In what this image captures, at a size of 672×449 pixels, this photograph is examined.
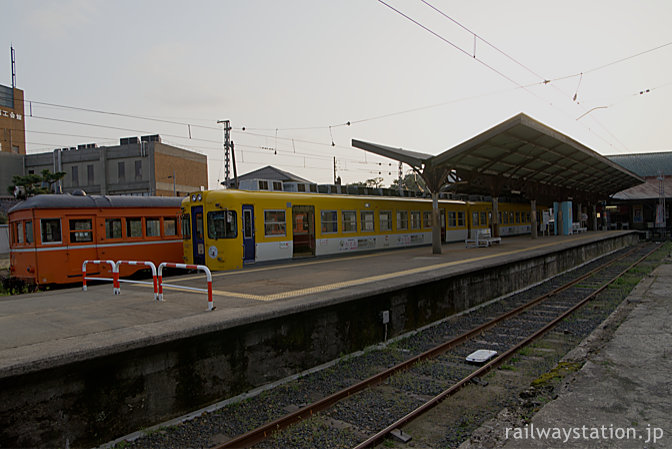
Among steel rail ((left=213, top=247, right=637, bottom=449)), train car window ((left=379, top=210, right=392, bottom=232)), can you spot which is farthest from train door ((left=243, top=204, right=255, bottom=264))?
train car window ((left=379, top=210, right=392, bottom=232))

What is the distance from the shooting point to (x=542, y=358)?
7715 millimetres

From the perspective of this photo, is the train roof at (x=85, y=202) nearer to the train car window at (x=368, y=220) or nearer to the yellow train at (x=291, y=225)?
the yellow train at (x=291, y=225)

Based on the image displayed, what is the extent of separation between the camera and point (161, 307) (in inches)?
309

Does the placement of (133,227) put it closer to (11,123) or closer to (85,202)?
(85,202)

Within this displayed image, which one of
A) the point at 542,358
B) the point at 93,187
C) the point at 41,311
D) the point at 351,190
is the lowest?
the point at 542,358

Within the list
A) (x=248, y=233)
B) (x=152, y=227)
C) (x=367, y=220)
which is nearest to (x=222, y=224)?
(x=248, y=233)

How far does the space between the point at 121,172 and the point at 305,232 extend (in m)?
40.3

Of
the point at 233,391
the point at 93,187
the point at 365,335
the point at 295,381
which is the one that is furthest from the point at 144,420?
the point at 93,187

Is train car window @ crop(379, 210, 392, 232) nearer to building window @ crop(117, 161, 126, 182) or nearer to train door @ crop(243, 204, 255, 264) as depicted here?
train door @ crop(243, 204, 255, 264)

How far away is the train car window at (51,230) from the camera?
12.5m

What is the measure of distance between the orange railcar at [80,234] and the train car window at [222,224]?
9.57 ft

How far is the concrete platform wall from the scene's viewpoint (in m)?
4.61

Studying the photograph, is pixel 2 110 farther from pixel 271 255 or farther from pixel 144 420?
pixel 144 420

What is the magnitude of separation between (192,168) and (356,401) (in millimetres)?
53971
